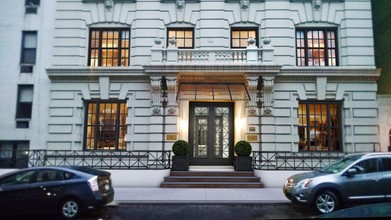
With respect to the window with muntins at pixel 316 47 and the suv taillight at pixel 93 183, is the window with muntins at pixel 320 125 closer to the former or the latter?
the window with muntins at pixel 316 47

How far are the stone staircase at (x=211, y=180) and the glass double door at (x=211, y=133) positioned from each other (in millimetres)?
2108

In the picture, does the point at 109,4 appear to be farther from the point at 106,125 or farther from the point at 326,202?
the point at 326,202

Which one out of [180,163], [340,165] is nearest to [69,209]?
[180,163]

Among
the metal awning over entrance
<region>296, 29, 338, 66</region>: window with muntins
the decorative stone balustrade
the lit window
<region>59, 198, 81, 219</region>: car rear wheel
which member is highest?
the lit window

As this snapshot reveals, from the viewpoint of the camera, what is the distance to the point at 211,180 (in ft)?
47.0

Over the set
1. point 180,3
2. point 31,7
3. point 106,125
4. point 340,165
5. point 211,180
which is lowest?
point 211,180

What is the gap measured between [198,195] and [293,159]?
688 centimetres

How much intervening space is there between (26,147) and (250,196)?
13507mm

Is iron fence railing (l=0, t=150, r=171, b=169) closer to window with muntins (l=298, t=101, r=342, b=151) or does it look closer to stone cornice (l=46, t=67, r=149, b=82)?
stone cornice (l=46, t=67, r=149, b=82)

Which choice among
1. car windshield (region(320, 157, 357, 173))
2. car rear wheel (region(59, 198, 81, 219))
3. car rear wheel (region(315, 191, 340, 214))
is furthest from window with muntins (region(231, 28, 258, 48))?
car rear wheel (region(59, 198, 81, 219))

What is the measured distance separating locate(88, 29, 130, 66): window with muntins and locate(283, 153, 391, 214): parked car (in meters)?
12.7

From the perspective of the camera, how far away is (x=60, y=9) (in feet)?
59.1

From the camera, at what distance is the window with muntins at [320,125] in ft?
55.9

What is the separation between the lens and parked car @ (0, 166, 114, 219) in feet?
29.5
